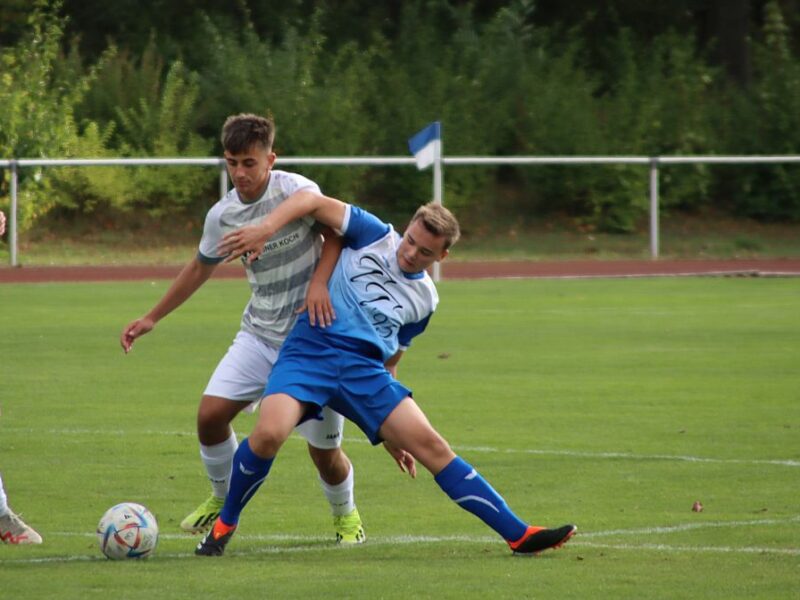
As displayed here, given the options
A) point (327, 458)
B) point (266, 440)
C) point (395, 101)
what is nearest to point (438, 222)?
point (266, 440)

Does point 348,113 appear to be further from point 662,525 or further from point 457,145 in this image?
point 662,525

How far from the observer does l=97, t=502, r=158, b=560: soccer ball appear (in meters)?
6.58

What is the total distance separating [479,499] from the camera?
662 centimetres

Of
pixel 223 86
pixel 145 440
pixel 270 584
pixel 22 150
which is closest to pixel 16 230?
pixel 22 150

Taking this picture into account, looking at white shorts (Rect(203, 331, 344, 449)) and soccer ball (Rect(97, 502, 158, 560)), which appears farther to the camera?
white shorts (Rect(203, 331, 344, 449))

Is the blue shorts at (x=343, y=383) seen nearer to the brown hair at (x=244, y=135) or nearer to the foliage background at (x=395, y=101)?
the brown hair at (x=244, y=135)

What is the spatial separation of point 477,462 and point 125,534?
3.18 metres

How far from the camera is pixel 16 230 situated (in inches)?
1002

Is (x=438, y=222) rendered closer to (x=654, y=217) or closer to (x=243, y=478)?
(x=243, y=478)

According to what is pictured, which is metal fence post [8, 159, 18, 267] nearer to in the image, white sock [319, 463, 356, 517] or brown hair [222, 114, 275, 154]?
white sock [319, 463, 356, 517]

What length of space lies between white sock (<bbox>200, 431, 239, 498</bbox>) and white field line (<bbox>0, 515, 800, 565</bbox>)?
0.27 m

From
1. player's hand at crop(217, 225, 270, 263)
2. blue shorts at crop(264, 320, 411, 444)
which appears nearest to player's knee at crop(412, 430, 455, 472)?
blue shorts at crop(264, 320, 411, 444)

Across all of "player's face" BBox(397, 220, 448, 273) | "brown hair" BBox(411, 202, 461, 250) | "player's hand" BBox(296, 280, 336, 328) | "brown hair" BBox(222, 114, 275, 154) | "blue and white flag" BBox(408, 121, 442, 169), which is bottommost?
"blue and white flag" BBox(408, 121, 442, 169)

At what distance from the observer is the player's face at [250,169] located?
22.3 feet
